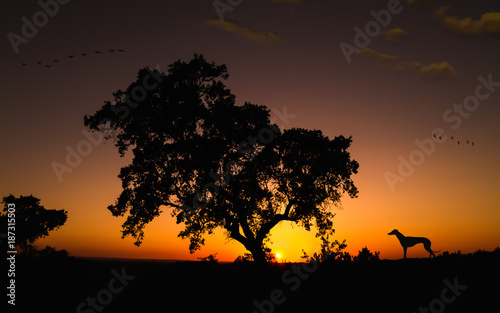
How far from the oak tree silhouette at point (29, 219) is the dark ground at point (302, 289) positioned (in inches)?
1209

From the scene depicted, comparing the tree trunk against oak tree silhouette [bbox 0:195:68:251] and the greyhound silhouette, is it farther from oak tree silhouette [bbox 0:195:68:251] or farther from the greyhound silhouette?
oak tree silhouette [bbox 0:195:68:251]

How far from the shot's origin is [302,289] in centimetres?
1669

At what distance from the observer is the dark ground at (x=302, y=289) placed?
46.5 ft

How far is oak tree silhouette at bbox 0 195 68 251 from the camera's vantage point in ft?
→ 156

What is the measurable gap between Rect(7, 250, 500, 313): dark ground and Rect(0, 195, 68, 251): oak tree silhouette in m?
30.7

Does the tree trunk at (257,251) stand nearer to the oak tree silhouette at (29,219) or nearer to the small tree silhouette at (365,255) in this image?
the small tree silhouette at (365,255)

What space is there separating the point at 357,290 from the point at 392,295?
1492 millimetres

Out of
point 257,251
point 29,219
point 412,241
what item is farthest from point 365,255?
point 29,219

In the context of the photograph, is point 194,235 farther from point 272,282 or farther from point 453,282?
point 453,282

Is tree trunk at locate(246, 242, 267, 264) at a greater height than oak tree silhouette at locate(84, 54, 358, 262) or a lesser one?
lesser

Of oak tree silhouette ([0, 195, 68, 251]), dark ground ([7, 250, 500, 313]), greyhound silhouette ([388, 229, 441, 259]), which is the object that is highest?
oak tree silhouette ([0, 195, 68, 251])

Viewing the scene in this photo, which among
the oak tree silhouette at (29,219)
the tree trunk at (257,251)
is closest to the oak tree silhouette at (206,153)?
the tree trunk at (257,251)

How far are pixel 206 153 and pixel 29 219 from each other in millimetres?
36831

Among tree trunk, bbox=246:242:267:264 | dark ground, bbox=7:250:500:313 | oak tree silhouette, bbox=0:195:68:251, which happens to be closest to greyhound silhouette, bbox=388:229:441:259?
dark ground, bbox=7:250:500:313
